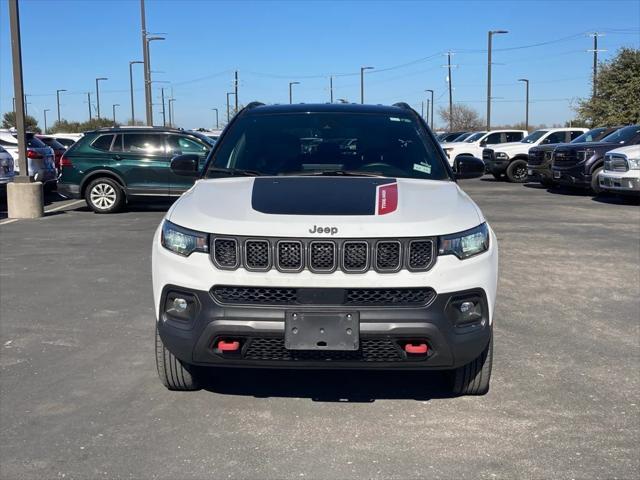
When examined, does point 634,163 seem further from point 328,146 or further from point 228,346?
point 228,346

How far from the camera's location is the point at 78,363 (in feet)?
15.7

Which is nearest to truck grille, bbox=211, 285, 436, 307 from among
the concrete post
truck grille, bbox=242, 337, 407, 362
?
truck grille, bbox=242, 337, 407, 362

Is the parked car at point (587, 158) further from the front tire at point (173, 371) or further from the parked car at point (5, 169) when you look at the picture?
the front tire at point (173, 371)

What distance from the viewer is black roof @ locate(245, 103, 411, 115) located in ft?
17.3

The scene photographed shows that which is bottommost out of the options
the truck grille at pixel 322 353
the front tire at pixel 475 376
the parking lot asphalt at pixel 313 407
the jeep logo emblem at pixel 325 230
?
the parking lot asphalt at pixel 313 407

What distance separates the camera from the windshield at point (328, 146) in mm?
4664

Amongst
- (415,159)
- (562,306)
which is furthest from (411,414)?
(562,306)

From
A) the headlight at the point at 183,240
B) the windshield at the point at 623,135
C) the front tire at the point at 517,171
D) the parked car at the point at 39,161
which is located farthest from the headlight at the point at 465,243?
the front tire at the point at 517,171

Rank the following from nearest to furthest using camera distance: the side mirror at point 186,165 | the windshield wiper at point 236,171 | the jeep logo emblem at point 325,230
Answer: the jeep logo emblem at point 325,230, the windshield wiper at point 236,171, the side mirror at point 186,165

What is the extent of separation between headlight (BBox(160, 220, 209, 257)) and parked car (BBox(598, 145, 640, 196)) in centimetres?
1293

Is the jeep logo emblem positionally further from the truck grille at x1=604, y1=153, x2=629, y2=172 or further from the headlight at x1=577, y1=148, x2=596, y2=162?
the headlight at x1=577, y1=148, x2=596, y2=162

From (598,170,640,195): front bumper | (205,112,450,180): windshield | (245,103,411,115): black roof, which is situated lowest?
(598,170,640,195): front bumper

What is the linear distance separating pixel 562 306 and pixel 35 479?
479 centimetres

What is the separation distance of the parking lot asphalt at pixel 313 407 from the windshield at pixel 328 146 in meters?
1.36
